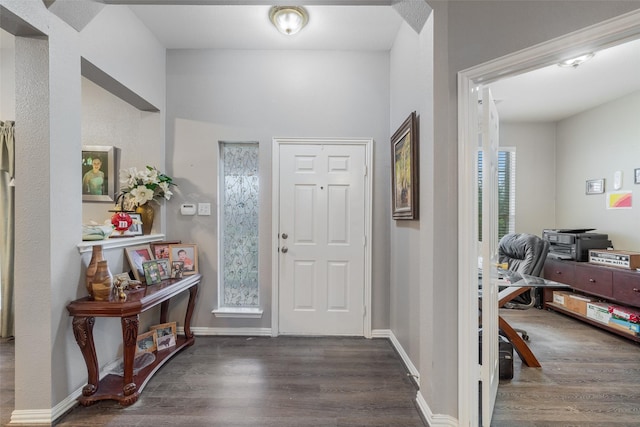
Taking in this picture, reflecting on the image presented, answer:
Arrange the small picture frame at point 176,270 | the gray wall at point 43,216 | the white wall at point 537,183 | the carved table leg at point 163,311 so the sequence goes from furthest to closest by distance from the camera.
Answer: the white wall at point 537,183, the carved table leg at point 163,311, the small picture frame at point 176,270, the gray wall at point 43,216

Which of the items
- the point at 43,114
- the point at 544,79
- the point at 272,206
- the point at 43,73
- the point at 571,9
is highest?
the point at 544,79

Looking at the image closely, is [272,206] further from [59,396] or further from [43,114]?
[59,396]

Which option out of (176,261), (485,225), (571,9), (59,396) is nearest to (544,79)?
(571,9)

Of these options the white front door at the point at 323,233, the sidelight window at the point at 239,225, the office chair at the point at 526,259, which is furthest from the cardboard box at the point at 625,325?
the sidelight window at the point at 239,225

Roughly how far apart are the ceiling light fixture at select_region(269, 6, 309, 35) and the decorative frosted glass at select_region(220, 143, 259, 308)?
1.12 metres

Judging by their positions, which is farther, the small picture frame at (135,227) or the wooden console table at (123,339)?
the small picture frame at (135,227)

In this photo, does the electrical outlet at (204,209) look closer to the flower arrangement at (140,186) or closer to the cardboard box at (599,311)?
the flower arrangement at (140,186)

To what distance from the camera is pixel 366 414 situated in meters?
1.75

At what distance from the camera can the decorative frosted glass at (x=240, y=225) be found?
3.01 metres

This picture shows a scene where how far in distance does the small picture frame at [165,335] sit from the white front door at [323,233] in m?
0.99

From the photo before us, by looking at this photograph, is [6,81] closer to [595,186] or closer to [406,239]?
[406,239]

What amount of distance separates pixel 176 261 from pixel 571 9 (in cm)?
321

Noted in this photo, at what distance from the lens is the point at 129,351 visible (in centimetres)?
186

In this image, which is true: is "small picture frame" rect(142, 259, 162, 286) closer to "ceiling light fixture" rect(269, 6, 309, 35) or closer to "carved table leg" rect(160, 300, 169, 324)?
"carved table leg" rect(160, 300, 169, 324)
